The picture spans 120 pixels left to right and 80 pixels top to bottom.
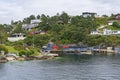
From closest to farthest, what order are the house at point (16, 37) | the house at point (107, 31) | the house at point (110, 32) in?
the house at point (107, 31)
the house at point (110, 32)
the house at point (16, 37)

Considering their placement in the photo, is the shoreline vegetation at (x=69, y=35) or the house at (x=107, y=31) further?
the house at (x=107, y=31)

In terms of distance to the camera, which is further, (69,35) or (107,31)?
(107,31)

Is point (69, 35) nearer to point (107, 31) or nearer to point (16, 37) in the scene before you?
point (107, 31)

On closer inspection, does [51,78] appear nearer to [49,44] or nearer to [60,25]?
[49,44]

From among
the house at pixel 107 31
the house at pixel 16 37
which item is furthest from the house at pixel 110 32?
the house at pixel 16 37

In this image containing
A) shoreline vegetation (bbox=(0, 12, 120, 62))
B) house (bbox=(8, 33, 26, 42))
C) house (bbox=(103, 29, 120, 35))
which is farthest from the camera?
house (bbox=(8, 33, 26, 42))

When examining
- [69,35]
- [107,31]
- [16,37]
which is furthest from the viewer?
[16,37]

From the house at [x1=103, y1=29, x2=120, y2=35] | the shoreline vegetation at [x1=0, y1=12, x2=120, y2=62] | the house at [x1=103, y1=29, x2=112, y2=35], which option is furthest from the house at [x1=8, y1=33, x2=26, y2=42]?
the house at [x1=103, y1=29, x2=120, y2=35]

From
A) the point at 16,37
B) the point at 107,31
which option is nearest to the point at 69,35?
the point at 107,31

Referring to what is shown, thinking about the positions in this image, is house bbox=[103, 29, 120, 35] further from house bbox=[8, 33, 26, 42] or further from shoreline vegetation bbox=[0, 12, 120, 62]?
house bbox=[8, 33, 26, 42]

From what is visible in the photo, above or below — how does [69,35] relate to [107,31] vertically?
below

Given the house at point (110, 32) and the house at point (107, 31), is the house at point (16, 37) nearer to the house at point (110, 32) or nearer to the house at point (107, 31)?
the house at point (107, 31)

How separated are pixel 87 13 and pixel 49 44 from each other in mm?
48388

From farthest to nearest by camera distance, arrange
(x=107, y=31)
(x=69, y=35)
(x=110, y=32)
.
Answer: (x=107, y=31), (x=110, y=32), (x=69, y=35)
